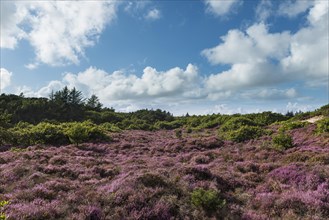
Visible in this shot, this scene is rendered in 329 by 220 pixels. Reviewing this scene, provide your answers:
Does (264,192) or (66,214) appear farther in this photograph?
(264,192)

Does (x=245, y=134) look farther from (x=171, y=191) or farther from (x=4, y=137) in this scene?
(x=4, y=137)

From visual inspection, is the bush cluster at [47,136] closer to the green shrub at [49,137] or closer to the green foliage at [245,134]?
the green shrub at [49,137]

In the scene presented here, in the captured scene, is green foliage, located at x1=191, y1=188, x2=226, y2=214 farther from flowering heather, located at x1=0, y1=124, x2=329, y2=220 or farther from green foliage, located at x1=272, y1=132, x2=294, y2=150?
green foliage, located at x1=272, y1=132, x2=294, y2=150

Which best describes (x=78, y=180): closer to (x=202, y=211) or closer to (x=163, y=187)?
(x=163, y=187)

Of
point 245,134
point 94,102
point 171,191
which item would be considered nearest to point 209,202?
point 171,191

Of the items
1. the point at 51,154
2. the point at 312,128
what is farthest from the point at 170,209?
the point at 312,128

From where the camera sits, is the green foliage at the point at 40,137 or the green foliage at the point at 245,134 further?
the green foliage at the point at 245,134

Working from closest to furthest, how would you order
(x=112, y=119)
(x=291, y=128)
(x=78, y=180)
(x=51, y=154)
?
(x=78, y=180) → (x=51, y=154) → (x=291, y=128) → (x=112, y=119)

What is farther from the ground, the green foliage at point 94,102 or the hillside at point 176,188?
the green foliage at point 94,102

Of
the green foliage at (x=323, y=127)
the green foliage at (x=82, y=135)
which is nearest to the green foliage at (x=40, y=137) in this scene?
the green foliage at (x=82, y=135)

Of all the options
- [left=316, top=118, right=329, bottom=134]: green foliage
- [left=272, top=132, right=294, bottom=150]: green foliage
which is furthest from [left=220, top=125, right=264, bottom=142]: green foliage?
[left=272, top=132, right=294, bottom=150]: green foliage

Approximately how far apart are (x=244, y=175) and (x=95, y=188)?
716cm

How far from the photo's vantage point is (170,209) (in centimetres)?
1038

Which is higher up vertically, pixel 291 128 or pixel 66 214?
pixel 291 128
